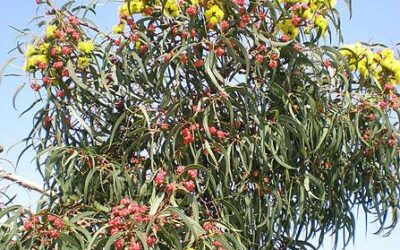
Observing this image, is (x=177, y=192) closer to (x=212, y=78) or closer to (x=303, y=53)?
(x=212, y=78)

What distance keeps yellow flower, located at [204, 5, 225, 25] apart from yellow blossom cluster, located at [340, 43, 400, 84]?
24.4 inches

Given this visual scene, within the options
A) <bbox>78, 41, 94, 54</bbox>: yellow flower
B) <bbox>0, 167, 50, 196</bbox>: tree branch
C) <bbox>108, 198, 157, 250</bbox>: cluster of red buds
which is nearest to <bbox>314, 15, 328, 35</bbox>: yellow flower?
<bbox>78, 41, 94, 54</bbox>: yellow flower

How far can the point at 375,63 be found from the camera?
3.21m

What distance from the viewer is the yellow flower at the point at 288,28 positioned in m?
2.89

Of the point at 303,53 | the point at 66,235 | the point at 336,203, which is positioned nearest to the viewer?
the point at 66,235

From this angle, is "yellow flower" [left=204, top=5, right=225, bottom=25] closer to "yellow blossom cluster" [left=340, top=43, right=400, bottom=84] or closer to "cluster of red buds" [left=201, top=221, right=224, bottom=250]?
"yellow blossom cluster" [left=340, top=43, right=400, bottom=84]

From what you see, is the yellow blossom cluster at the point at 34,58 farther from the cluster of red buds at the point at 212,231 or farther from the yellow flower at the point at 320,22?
the yellow flower at the point at 320,22

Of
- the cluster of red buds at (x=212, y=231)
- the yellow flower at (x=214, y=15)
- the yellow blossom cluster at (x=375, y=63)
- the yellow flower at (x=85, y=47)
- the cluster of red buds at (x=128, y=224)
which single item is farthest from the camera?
the yellow blossom cluster at (x=375, y=63)

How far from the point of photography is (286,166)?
2734 mm

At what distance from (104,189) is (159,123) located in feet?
1.13

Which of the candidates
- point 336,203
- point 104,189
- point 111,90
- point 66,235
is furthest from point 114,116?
point 336,203

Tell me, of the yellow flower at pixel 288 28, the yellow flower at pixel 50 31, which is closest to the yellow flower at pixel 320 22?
the yellow flower at pixel 288 28

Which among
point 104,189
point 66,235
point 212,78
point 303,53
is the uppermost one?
point 303,53

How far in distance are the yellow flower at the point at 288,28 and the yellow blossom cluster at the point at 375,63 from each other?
1.10ft
